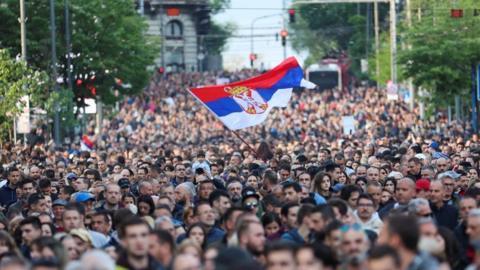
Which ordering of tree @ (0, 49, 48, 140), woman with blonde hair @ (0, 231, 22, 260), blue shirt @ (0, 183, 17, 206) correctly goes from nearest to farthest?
woman with blonde hair @ (0, 231, 22, 260) → blue shirt @ (0, 183, 17, 206) → tree @ (0, 49, 48, 140)

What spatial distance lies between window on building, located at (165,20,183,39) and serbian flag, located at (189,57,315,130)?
455ft

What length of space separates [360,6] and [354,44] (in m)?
7.74

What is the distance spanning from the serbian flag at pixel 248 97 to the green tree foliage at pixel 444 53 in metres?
24.1

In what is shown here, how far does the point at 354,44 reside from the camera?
130 meters

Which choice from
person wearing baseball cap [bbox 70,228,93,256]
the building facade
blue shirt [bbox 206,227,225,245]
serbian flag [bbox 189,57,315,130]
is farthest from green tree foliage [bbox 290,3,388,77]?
person wearing baseball cap [bbox 70,228,93,256]

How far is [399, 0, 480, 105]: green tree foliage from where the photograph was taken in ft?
188

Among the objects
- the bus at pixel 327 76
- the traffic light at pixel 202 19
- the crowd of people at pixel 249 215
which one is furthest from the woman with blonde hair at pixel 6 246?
the traffic light at pixel 202 19

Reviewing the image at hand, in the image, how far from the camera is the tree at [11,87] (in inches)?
1716

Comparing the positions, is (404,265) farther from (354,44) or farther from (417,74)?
(354,44)

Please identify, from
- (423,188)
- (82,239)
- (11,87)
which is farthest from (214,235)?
(11,87)

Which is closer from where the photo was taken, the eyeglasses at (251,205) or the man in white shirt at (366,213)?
the man in white shirt at (366,213)

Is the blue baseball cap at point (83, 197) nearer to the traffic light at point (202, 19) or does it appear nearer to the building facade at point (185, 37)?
the building facade at point (185, 37)

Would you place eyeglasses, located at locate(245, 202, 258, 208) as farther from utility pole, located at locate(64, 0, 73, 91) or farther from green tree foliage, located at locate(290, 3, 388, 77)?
green tree foliage, located at locate(290, 3, 388, 77)

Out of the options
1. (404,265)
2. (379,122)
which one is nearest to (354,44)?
(379,122)
